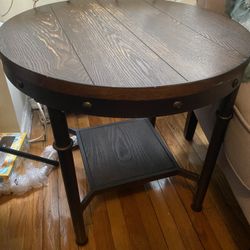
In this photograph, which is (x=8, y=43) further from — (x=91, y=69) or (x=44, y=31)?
(x=91, y=69)

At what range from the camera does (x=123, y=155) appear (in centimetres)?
116

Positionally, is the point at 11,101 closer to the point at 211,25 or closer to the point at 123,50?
the point at 123,50

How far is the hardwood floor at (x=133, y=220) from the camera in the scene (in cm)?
98

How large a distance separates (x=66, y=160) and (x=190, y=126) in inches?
33.6

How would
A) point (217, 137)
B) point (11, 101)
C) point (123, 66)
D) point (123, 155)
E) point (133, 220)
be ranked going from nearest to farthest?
1. point (123, 66)
2. point (217, 137)
3. point (133, 220)
4. point (123, 155)
5. point (11, 101)

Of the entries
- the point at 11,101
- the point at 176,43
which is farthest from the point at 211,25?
the point at 11,101

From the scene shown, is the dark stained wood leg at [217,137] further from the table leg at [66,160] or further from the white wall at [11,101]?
the white wall at [11,101]

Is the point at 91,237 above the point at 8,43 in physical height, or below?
below

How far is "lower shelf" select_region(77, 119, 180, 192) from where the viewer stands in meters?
1.05

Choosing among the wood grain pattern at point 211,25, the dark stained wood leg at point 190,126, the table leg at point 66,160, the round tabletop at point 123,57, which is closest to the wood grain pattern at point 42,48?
the round tabletop at point 123,57

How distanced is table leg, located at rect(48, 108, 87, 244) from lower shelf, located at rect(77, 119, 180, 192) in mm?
147

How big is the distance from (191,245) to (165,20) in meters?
0.81

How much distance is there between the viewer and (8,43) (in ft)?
2.34

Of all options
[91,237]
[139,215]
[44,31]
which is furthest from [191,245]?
[44,31]
